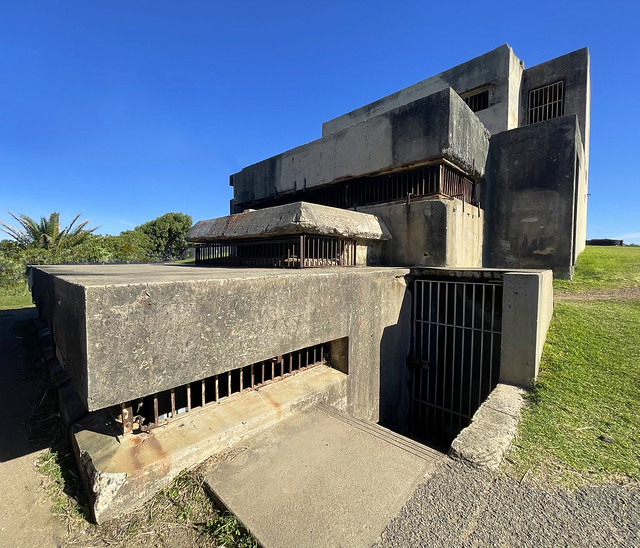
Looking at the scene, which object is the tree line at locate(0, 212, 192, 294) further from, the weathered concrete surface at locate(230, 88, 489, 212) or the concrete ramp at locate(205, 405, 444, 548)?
the concrete ramp at locate(205, 405, 444, 548)

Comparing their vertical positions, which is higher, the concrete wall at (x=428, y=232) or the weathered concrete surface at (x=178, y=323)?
the concrete wall at (x=428, y=232)

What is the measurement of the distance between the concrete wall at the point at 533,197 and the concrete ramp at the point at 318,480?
765cm

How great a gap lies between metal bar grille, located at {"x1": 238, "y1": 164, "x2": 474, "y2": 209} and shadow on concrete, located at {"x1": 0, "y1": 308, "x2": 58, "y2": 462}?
6.44m

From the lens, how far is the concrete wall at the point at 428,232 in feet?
19.0

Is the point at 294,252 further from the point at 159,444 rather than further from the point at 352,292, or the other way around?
the point at 159,444

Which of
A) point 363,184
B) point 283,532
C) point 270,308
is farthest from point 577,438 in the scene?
point 363,184

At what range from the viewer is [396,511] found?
1.91 metres

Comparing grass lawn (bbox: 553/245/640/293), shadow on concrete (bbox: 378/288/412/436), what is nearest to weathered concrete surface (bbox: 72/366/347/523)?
shadow on concrete (bbox: 378/288/412/436)

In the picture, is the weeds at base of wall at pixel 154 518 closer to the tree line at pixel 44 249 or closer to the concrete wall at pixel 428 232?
the concrete wall at pixel 428 232

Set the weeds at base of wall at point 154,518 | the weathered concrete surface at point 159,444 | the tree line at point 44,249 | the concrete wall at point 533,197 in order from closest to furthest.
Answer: the weeds at base of wall at point 154,518
the weathered concrete surface at point 159,444
the concrete wall at point 533,197
the tree line at point 44,249

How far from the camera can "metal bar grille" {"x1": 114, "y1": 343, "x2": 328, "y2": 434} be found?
2.41 meters

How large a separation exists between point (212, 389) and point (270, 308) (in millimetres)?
1299

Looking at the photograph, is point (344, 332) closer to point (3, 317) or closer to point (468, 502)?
point (468, 502)

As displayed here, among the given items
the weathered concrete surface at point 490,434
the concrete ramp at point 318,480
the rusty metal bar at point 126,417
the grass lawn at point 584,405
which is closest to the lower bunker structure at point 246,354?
the rusty metal bar at point 126,417
